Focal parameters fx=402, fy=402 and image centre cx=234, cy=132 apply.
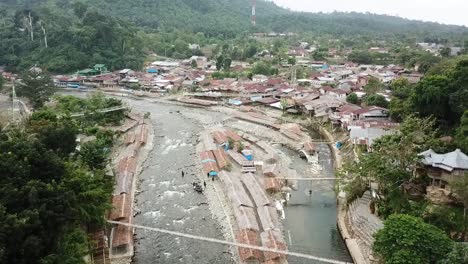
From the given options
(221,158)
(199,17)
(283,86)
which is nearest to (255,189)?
(221,158)

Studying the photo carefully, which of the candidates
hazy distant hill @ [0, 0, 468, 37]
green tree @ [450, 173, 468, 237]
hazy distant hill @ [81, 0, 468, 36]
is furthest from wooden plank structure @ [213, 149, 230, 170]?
hazy distant hill @ [81, 0, 468, 36]

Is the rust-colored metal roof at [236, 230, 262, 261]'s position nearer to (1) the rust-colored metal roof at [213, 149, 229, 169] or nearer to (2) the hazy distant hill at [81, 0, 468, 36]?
(1) the rust-colored metal roof at [213, 149, 229, 169]

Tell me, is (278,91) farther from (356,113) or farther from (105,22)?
(105,22)

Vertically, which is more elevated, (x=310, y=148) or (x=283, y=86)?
(x=283, y=86)

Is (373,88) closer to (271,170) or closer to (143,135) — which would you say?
(271,170)

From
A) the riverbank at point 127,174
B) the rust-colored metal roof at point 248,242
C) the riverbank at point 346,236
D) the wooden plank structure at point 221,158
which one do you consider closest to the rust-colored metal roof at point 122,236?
the riverbank at point 127,174

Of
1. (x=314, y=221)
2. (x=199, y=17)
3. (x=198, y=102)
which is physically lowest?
(x=314, y=221)
